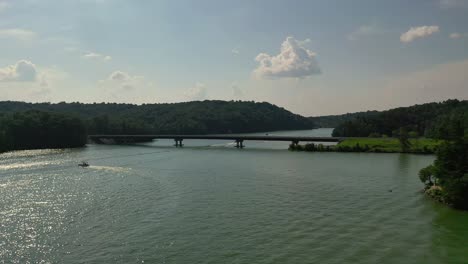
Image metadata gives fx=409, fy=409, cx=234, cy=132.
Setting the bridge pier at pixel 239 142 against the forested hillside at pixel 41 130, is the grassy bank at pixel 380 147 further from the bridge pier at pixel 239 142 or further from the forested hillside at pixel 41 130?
the forested hillside at pixel 41 130

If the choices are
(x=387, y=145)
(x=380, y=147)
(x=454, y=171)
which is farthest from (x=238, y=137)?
(x=454, y=171)

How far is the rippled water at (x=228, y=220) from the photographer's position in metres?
33.5

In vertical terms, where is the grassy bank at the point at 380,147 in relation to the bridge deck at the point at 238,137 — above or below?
below

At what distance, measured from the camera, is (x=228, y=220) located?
43656mm

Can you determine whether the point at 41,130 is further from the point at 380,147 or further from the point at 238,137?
the point at 380,147

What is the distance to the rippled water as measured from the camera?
1320 inches

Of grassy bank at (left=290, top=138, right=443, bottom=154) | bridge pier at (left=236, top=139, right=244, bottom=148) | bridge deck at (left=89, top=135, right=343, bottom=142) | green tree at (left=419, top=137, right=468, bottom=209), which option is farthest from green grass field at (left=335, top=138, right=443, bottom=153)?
green tree at (left=419, top=137, right=468, bottom=209)

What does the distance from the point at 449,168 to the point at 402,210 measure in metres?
8.17

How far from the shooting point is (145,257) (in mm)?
32719

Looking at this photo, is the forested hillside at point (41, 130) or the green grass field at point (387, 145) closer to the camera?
the green grass field at point (387, 145)

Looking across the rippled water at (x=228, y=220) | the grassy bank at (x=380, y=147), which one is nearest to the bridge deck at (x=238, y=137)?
the grassy bank at (x=380, y=147)

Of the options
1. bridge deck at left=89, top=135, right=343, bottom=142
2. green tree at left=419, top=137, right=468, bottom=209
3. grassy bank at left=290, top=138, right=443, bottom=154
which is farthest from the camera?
bridge deck at left=89, top=135, right=343, bottom=142

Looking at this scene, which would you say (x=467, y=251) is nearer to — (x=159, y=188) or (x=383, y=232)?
(x=383, y=232)

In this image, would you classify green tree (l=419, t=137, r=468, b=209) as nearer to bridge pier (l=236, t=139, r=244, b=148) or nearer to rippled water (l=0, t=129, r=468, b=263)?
rippled water (l=0, t=129, r=468, b=263)
